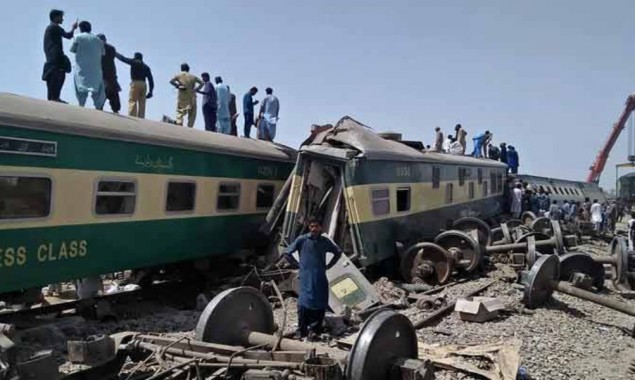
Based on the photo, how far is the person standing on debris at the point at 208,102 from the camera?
13852mm

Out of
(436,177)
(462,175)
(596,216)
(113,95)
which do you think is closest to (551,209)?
(596,216)

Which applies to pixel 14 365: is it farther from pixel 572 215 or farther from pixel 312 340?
pixel 572 215

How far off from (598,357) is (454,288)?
11.9 feet

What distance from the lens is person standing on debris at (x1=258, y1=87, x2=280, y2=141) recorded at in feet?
48.9

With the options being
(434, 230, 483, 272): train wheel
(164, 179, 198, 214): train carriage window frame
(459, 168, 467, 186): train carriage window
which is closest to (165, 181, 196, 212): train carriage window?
(164, 179, 198, 214): train carriage window frame

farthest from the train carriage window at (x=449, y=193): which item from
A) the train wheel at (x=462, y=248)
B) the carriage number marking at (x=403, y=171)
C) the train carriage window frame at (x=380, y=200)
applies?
the train carriage window frame at (x=380, y=200)

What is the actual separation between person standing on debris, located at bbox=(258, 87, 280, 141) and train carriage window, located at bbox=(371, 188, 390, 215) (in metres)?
4.25

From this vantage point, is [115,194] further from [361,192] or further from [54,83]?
[361,192]

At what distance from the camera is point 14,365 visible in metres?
3.71

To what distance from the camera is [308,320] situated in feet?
25.1

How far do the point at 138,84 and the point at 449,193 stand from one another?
28.9ft

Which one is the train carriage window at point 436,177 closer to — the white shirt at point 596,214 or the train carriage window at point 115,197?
the train carriage window at point 115,197

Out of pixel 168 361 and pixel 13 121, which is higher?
pixel 13 121

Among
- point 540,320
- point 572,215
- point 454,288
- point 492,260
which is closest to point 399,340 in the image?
point 540,320
